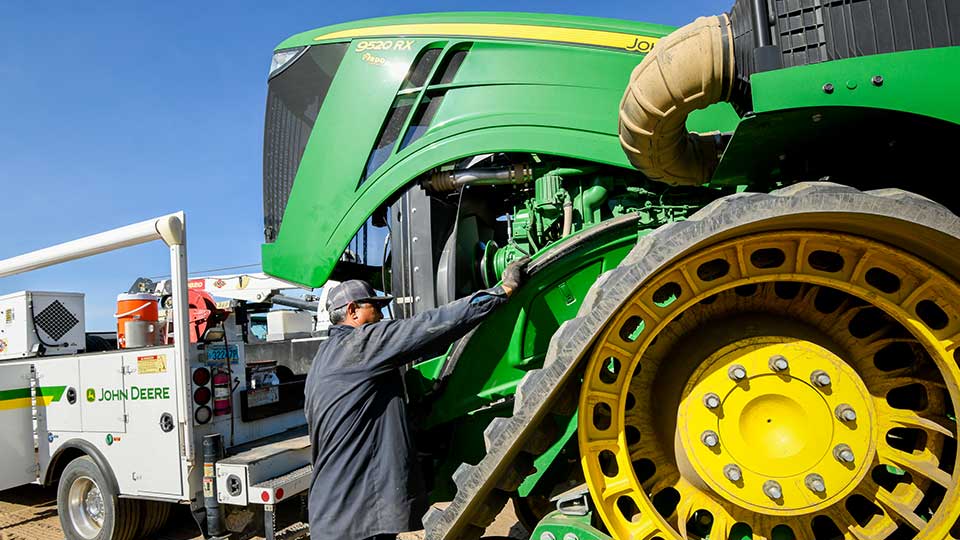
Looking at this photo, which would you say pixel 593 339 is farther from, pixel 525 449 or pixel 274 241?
pixel 274 241

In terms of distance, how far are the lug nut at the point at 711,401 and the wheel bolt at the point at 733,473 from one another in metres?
0.20

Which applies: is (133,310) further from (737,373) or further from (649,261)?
(737,373)

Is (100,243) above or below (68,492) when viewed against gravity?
above

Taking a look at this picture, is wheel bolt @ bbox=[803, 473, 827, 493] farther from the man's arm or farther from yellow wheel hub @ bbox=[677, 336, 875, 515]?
the man's arm

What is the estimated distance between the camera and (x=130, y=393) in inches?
188

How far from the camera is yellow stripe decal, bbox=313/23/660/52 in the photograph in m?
3.08

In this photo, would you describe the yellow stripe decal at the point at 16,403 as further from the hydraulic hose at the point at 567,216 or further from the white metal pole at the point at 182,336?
the hydraulic hose at the point at 567,216

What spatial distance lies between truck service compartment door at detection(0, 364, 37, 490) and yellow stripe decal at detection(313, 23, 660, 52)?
16.3 ft

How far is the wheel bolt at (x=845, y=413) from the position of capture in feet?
6.42

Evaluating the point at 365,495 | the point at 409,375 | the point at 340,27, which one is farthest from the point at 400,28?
the point at 365,495

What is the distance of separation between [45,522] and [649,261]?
6980mm

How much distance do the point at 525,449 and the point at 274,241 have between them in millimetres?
2199

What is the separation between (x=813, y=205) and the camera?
1.82 metres

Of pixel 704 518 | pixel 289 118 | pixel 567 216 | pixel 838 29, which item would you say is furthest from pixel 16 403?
pixel 838 29
